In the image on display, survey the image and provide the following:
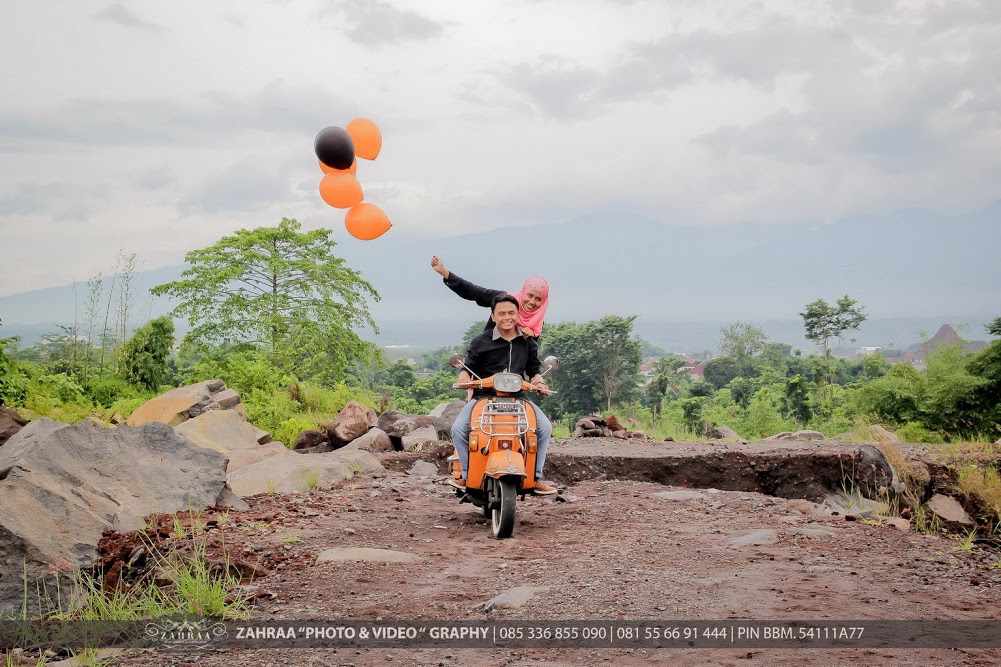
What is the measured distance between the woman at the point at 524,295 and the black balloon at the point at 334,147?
5.73ft

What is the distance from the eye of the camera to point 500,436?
22.5 ft

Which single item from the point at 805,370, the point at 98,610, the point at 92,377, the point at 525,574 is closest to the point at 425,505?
the point at 525,574

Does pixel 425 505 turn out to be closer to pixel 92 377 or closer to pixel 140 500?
pixel 140 500

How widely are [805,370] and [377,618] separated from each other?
87.4ft

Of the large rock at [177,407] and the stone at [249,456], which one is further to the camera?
the large rock at [177,407]

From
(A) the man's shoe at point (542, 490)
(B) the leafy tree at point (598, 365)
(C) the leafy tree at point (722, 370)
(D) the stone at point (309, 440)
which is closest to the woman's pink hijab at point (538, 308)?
(A) the man's shoe at point (542, 490)

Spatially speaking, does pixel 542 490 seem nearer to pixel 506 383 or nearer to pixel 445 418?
pixel 506 383

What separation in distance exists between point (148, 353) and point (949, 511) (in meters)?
13.5

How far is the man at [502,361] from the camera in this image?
7.05m

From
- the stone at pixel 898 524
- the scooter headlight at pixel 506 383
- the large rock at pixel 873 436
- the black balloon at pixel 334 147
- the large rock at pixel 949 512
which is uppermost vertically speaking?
the black balloon at pixel 334 147

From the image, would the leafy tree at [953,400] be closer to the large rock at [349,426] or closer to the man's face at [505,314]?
the large rock at [349,426]

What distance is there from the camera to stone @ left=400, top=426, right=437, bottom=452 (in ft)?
39.0

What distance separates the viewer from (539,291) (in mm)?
7230

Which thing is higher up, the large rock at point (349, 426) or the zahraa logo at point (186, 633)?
the large rock at point (349, 426)
